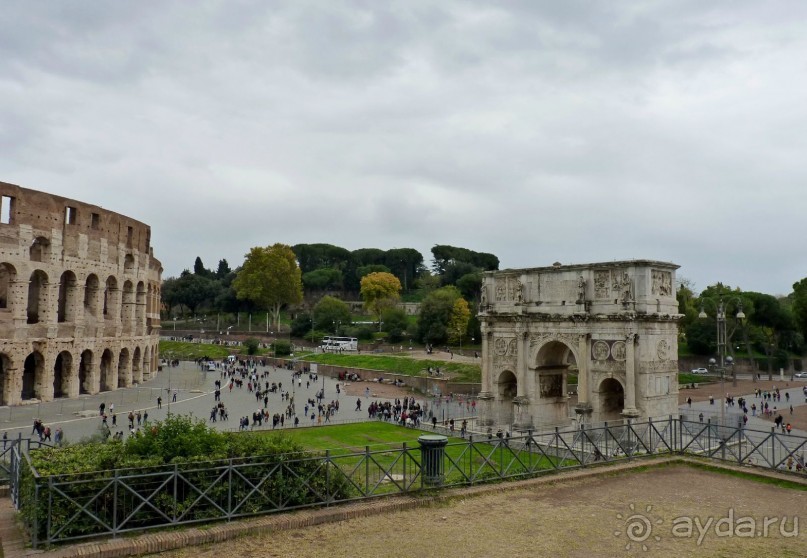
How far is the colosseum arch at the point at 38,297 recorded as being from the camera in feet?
136

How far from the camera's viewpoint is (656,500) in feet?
46.7

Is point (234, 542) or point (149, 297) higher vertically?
point (149, 297)

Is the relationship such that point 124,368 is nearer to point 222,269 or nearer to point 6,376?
point 6,376

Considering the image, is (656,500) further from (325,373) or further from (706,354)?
(706,354)

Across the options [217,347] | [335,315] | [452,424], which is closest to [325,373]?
[217,347]

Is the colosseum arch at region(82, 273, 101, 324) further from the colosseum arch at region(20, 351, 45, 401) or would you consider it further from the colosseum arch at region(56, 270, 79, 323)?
the colosseum arch at region(20, 351, 45, 401)

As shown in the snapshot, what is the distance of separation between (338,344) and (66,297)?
38.4 meters

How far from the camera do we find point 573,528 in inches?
468

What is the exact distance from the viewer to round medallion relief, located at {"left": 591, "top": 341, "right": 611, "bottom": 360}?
93.8 ft

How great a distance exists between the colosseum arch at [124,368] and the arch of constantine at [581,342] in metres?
31.5

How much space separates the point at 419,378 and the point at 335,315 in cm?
3859

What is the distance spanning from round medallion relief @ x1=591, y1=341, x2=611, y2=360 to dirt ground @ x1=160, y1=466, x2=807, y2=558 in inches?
522

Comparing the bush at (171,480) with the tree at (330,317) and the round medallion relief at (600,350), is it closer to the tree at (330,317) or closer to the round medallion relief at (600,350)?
the round medallion relief at (600,350)

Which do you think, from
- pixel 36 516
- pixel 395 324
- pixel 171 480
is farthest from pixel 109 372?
pixel 36 516
